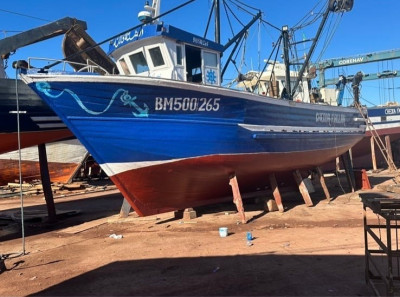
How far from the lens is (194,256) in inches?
233

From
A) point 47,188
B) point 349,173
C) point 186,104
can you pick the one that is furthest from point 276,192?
point 47,188

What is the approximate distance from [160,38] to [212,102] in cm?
192

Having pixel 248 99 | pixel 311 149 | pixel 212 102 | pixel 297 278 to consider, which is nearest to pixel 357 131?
pixel 311 149

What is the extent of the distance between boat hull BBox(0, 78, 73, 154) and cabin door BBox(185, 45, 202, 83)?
348cm

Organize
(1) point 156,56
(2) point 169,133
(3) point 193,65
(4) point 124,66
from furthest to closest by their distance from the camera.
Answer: (3) point 193,65 → (4) point 124,66 → (1) point 156,56 → (2) point 169,133

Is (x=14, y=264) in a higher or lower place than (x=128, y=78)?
lower

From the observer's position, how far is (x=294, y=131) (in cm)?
1043

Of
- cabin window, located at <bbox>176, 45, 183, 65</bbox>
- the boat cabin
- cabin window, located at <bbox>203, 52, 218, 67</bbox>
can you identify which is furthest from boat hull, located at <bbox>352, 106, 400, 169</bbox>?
cabin window, located at <bbox>176, 45, 183, 65</bbox>

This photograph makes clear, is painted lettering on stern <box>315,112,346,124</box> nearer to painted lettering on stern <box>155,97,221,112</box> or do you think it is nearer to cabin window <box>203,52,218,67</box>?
cabin window <box>203,52,218,67</box>

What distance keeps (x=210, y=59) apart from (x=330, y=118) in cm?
502

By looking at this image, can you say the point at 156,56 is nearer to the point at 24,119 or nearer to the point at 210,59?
the point at 210,59

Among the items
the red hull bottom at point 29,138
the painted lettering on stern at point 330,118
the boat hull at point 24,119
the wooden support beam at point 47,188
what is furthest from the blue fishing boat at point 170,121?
the wooden support beam at point 47,188

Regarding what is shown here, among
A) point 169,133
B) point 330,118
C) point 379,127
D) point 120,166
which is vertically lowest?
point 120,166

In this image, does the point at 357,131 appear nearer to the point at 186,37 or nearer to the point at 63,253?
the point at 186,37
